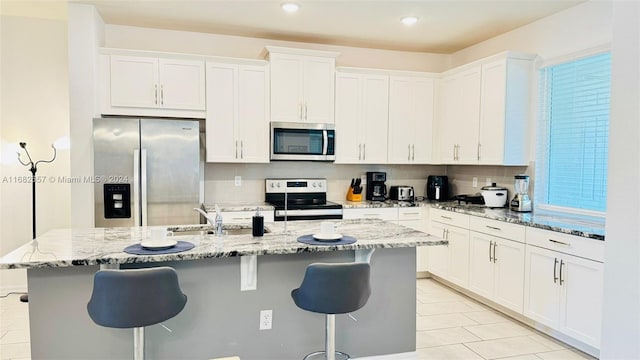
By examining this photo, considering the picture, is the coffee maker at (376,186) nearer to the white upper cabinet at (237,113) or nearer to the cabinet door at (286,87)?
the cabinet door at (286,87)

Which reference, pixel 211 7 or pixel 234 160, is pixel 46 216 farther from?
pixel 211 7

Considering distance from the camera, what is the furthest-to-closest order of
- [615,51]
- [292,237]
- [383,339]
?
1. [383,339]
2. [292,237]
3. [615,51]

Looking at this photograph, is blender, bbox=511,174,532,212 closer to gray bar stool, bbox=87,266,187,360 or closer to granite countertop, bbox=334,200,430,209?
granite countertop, bbox=334,200,430,209

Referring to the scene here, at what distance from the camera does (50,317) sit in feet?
7.22

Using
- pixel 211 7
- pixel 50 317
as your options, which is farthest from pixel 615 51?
pixel 211 7

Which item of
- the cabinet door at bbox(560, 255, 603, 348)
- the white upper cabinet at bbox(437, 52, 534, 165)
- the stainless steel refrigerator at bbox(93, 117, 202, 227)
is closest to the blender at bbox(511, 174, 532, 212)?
the white upper cabinet at bbox(437, 52, 534, 165)

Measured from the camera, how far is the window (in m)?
3.44

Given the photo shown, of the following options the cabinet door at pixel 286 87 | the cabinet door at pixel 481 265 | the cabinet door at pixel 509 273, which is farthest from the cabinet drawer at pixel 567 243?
the cabinet door at pixel 286 87

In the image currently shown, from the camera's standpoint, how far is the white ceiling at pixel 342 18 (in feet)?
12.0

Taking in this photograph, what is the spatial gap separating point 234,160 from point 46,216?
210cm

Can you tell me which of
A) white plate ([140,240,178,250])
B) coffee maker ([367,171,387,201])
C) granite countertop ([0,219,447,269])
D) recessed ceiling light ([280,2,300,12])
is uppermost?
recessed ceiling light ([280,2,300,12])

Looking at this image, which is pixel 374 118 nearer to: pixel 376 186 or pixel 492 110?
pixel 376 186

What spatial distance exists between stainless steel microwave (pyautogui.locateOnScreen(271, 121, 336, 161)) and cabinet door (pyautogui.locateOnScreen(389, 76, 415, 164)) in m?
0.75

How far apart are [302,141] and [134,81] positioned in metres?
1.78
